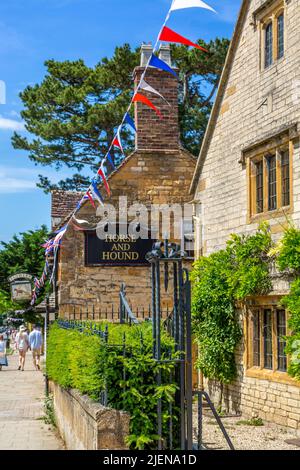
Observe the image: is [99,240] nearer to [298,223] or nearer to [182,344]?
[298,223]

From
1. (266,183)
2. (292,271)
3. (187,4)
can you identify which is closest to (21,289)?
(266,183)

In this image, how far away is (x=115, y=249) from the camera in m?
19.2

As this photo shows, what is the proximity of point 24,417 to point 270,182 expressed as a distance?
6601 mm

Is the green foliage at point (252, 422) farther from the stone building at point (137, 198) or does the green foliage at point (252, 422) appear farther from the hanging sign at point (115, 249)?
the hanging sign at point (115, 249)

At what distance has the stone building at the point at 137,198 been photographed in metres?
19.0

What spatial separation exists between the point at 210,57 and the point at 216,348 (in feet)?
72.8

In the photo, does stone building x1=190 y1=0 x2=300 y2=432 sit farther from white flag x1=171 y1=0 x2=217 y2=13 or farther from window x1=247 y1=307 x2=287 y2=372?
white flag x1=171 y1=0 x2=217 y2=13

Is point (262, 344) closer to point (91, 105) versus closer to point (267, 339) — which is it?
point (267, 339)

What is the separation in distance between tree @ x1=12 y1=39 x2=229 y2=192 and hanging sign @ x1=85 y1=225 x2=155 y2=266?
47.0 feet

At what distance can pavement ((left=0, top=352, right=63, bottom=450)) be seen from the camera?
1090cm

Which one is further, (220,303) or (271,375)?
(220,303)

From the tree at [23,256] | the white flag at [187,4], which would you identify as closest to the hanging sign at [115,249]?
the white flag at [187,4]

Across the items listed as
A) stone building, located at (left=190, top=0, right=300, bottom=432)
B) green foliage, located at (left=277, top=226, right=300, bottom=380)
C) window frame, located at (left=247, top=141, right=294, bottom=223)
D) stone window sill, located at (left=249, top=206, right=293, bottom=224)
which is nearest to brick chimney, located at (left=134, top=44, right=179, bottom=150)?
stone building, located at (left=190, top=0, right=300, bottom=432)

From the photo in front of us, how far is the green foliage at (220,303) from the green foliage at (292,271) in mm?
1357
